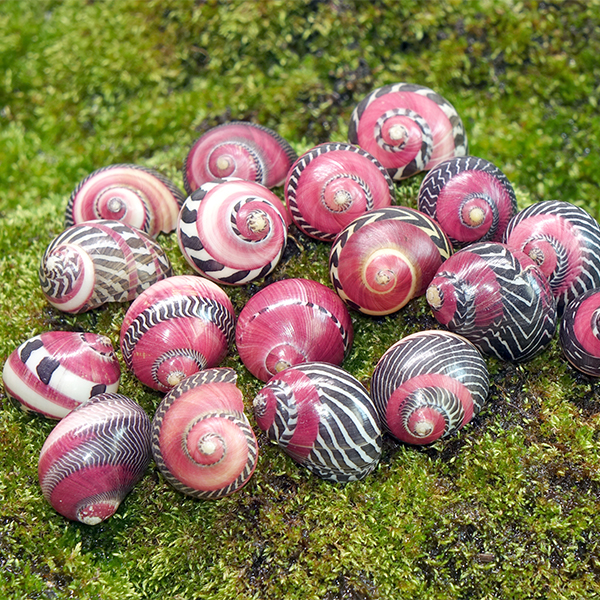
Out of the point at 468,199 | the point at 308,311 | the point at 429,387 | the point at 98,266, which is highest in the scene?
the point at 98,266

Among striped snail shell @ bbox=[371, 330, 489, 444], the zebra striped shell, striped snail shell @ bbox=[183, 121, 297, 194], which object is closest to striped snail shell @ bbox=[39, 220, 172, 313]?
striped snail shell @ bbox=[183, 121, 297, 194]

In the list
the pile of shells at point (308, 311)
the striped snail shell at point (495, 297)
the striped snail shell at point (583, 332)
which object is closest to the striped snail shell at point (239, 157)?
the pile of shells at point (308, 311)

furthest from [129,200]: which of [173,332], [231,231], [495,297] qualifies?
[495,297]

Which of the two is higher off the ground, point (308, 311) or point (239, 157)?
point (239, 157)

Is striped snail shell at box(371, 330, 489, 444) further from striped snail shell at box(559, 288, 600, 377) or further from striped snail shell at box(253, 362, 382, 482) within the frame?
striped snail shell at box(559, 288, 600, 377)

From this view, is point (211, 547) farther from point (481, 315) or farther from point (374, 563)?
point (481, 315)

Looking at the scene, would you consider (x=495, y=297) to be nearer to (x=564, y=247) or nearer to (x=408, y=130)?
(x=564, y=247)
